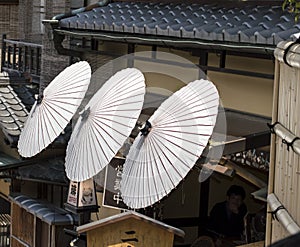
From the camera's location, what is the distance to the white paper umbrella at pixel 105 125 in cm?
788

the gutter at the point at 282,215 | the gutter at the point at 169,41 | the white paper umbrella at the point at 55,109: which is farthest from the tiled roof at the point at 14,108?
the gutter at the point at 282,215

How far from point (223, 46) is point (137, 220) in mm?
2005

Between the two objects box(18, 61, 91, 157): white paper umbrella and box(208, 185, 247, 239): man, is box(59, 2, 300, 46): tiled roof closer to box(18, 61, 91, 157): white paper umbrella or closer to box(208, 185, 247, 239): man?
box(18, 61, 91, 157): white paper umbrella

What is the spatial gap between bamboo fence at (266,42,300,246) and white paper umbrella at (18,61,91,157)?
3.61m

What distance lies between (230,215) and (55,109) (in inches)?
129

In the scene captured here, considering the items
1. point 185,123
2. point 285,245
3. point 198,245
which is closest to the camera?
point 285,245

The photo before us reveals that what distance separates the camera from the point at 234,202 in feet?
34.2

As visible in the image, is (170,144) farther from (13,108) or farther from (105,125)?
(13,108)

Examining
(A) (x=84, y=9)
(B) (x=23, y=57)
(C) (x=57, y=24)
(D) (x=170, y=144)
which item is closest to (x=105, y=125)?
(D) (x=170, y=144)

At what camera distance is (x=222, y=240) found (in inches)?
419

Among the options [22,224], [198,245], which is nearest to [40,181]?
[22,224]

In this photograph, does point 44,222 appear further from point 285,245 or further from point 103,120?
point 285,245

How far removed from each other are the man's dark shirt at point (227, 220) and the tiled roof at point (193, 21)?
9.62 feet

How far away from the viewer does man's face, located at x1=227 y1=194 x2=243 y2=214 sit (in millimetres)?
10328
